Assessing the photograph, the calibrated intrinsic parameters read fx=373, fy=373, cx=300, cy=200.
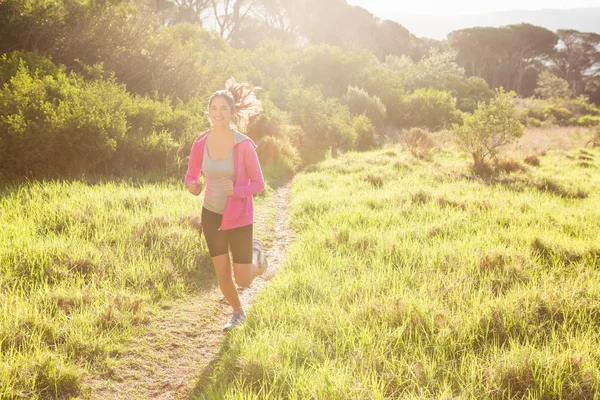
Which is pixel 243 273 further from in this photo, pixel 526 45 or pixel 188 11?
pixel 526 45

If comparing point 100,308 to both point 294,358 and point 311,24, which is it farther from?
point 311,24

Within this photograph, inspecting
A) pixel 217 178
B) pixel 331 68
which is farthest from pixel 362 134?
pixel 217 178

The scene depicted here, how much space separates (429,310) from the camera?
3596mm

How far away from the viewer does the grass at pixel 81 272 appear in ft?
10.1

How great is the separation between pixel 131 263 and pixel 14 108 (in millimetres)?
5008

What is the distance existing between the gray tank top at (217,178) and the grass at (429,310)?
47.6 inches

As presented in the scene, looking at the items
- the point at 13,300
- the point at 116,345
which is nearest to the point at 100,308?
the point at 116,345

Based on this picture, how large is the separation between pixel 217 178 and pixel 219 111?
0.65m

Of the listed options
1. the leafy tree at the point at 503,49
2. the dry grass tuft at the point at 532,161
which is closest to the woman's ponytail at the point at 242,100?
the dry grass tuft at the point at 532,161

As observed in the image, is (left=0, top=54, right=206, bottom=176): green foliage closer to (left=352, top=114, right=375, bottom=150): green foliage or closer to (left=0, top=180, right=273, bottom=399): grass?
(left=0, top=180, right=273, bottom=399): grass

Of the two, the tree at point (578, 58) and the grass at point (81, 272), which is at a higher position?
the tree at point (578, 58)

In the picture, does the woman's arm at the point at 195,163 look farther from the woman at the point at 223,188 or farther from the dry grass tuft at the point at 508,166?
the dry grass tuft at the point at 508,166

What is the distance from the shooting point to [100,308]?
12.5ft

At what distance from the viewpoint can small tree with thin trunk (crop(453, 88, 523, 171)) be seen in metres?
11.3
